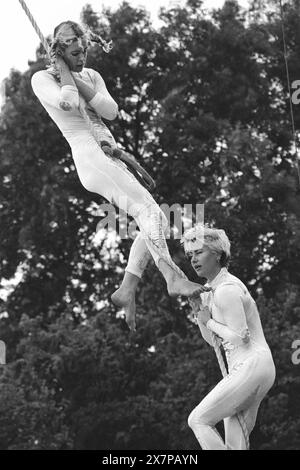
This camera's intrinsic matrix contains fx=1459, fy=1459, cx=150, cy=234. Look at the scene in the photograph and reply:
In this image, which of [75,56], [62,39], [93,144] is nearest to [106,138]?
[93,144]

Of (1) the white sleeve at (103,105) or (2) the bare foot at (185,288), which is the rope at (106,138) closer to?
(1) the white sleeve at (103,105)

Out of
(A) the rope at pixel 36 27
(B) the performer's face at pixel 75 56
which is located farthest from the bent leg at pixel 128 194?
(A) the rope at pixel 36 27

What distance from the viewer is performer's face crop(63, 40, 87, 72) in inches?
511

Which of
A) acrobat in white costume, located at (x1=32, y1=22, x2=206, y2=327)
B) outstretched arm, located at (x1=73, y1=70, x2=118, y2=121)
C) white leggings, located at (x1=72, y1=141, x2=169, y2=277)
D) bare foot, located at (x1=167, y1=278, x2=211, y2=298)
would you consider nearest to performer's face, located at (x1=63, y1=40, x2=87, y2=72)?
acrobat in white costume, located at (x1=32, y1=22, x2=206, y2=327)

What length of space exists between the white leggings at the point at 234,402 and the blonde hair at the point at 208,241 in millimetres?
907

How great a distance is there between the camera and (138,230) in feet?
99.5

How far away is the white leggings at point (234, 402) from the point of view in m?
11.7

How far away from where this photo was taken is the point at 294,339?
27406 mm

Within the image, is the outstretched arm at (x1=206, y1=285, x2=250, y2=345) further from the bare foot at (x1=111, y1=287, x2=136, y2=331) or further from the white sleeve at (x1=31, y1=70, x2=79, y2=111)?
the white sleeve at (x1=31, y1=70, x2=79, y2=111)

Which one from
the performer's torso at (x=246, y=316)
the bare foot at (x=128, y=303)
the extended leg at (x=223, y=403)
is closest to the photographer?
the extended leg at (x=223, y=403)

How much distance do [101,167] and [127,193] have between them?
335 mm

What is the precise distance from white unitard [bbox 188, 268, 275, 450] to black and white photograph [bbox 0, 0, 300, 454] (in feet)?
36.1

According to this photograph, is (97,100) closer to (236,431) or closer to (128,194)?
(128,194)
